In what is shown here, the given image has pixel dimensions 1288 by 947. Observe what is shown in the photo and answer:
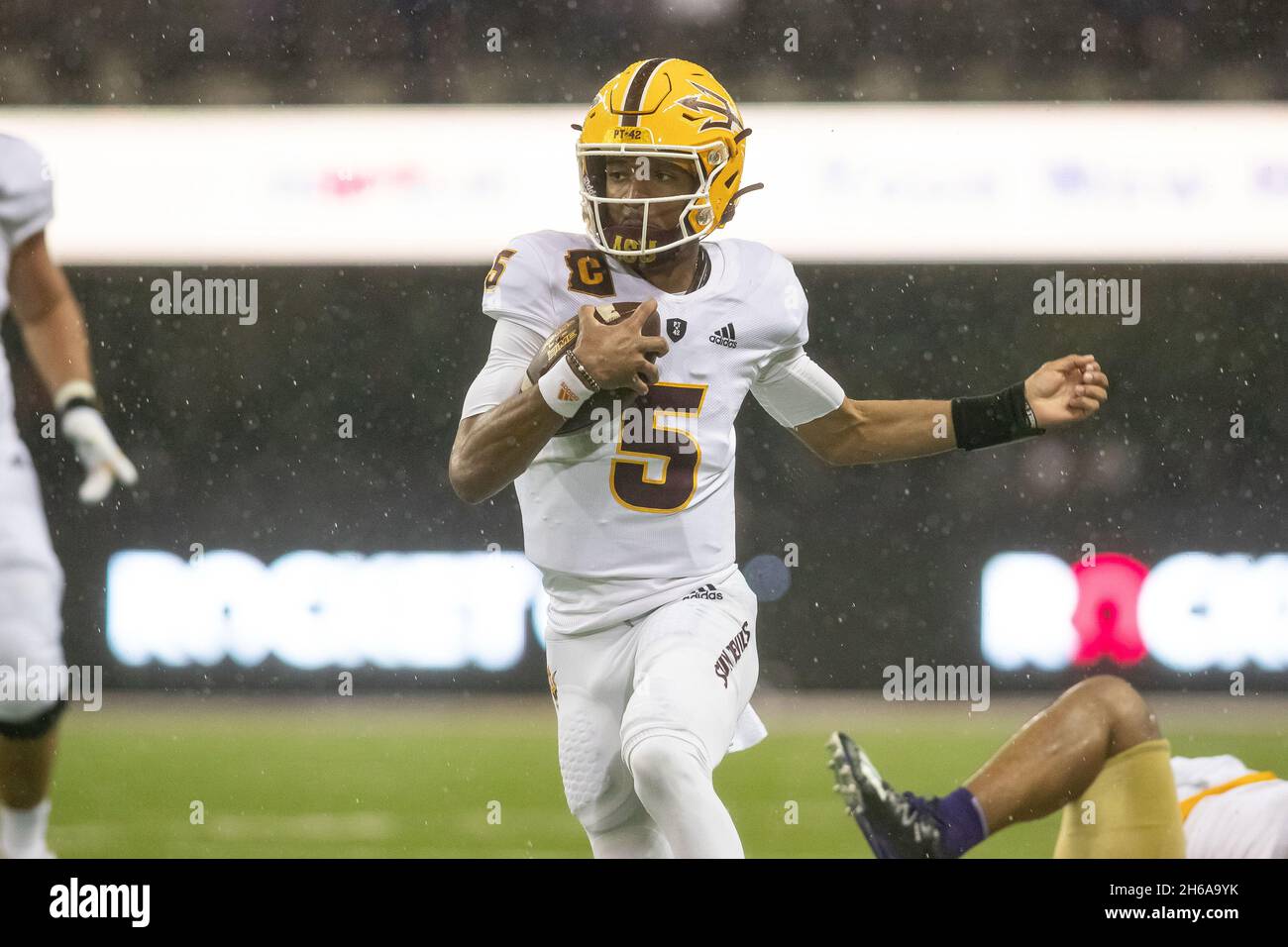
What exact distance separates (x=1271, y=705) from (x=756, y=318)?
95.6 inches

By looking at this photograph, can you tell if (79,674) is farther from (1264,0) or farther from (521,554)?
(1264,0)

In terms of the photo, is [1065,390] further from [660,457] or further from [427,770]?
[427,770]

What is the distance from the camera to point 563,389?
2.31m

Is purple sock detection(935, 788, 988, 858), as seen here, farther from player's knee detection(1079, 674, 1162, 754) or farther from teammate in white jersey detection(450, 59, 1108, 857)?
teammate in white jersey detection(450, 59, 1108, 857)

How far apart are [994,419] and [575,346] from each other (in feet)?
3.20

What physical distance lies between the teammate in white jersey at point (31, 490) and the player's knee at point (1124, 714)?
2341mm

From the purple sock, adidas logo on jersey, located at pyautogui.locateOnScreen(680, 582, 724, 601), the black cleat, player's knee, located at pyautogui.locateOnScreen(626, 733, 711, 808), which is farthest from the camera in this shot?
the purple sock

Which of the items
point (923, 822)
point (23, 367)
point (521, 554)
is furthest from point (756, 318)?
point (23, 367)

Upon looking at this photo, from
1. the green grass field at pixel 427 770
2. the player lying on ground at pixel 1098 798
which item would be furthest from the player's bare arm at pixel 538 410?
the green grass field at pixel 427 770

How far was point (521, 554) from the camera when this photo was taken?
4191 millimetres

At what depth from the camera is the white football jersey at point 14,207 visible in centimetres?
348

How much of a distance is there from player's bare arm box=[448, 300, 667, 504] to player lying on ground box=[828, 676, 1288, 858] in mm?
885

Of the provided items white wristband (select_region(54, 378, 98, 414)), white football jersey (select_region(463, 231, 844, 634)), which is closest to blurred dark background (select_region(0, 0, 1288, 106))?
white wristband (select_region(54, 378, 98, 414))

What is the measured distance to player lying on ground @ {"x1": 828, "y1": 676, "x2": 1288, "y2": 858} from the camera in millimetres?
2857
